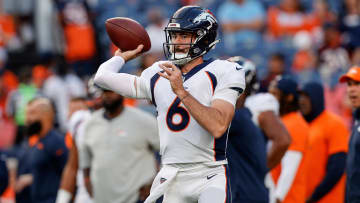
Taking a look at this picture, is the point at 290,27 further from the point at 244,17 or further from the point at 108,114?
the point at 108,114

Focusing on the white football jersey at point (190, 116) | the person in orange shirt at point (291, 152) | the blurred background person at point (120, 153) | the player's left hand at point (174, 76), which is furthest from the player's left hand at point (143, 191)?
the player's left hand at point (174, 76)

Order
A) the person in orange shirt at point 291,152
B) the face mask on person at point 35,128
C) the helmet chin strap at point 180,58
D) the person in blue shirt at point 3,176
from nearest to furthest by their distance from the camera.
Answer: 1. the helmet chin strap at point 180,58
2. the person in orange shirt at point 291,152
3. the person in blue shirt at point 3,176
4. the face mask on person at point 35,128

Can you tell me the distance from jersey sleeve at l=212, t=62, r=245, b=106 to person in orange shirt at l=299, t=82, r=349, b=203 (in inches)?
101

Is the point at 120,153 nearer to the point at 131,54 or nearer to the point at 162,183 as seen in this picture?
the point at 131,54

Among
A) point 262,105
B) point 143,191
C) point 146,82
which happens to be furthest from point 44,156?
point 146,82

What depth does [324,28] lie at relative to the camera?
12.6 meters

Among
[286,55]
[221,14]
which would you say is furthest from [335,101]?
[221,14]

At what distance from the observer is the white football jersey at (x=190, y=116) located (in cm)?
434

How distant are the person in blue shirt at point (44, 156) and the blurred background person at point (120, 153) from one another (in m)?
0.44

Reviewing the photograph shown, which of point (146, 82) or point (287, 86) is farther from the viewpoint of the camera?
point (287, 86)

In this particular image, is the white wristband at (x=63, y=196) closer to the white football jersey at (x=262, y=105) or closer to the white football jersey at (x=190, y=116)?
the white football jersey at (x=262, y=105)

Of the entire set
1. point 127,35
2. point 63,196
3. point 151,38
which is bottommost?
point 151,38

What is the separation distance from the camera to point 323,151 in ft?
22.5

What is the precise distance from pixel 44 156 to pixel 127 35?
289 cm
